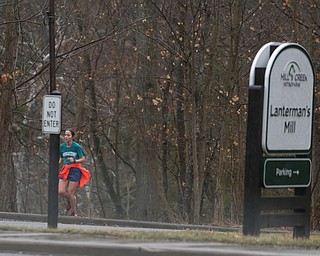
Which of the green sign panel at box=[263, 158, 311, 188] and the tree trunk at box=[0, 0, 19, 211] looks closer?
the green sign panel at box=[263, 158, 311, 188]

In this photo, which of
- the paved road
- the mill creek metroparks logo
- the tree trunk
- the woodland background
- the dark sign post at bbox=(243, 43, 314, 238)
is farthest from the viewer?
the woodland background

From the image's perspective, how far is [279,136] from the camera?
13.7 meters

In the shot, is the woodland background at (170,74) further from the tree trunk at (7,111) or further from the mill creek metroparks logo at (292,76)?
the mill creek metroparks logo at (292,76)

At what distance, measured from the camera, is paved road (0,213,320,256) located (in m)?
11.8

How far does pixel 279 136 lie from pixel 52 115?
5379 mm

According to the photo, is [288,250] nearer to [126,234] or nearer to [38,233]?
[126,234]

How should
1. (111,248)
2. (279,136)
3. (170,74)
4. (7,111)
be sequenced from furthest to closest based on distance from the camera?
1. (170,74)
2. (7,111)
3. (279,136)
4. (111,248)

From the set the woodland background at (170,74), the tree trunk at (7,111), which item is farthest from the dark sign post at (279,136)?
the tree trunk at (7,111)

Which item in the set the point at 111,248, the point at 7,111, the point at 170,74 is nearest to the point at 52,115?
the point at 111,248

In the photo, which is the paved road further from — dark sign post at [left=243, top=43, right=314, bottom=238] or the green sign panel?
the green sign panel

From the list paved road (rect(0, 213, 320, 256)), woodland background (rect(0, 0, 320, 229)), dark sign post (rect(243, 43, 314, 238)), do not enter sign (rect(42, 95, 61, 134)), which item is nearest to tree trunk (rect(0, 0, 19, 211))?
woodland background (rect(0, 0, 320, 229))

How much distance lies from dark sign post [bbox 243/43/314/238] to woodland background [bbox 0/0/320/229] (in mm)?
11796

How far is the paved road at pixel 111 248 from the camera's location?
1184 centimetres

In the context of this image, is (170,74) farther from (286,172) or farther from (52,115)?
(286,172)
